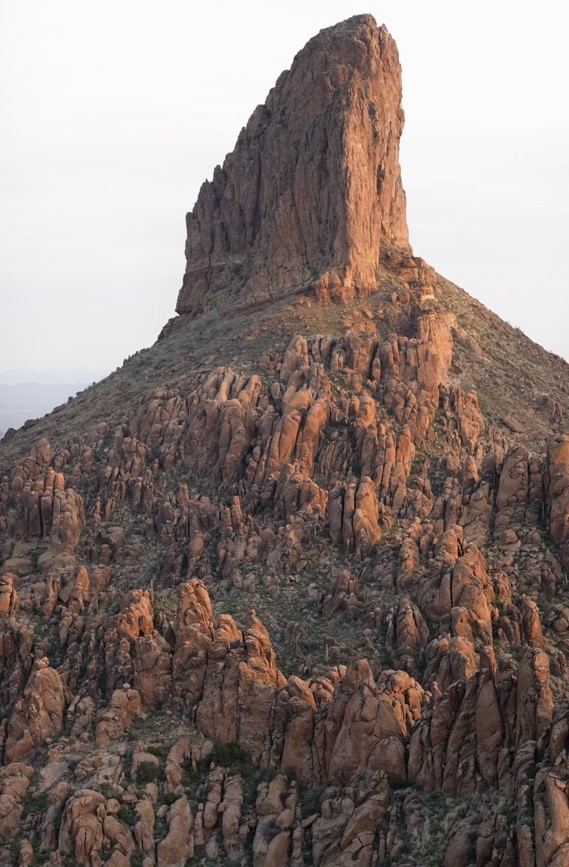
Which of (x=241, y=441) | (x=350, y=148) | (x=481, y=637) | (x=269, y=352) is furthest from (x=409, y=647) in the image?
(x=350, y=148)

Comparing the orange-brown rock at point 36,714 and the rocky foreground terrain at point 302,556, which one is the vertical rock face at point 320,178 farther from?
the orange-brown rock at point 36,714

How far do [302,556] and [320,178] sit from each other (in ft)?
128

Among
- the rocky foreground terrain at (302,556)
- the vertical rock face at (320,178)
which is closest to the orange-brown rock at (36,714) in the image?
the rocky foreground terrain at (302,556)

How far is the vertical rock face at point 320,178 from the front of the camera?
108500 millimetres

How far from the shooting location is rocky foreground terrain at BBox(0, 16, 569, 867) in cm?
5609

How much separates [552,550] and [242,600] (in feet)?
62.5

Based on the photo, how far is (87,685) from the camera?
233 feet

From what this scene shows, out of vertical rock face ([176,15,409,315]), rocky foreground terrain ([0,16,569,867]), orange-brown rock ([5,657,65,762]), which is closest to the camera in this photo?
rocky foreground terrain ([0,16,569,867])

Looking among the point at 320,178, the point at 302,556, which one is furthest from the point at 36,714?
the point at 320,178

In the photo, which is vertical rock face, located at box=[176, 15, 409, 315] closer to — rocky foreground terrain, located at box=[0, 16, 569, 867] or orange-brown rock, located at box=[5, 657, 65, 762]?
rocky foreground terrain, located at box=[0, 16, 569, 867]

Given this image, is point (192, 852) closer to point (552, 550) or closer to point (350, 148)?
point (552, 550)

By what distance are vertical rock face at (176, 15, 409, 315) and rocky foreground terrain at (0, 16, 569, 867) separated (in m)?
0.28

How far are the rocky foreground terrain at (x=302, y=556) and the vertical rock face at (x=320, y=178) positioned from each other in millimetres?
284

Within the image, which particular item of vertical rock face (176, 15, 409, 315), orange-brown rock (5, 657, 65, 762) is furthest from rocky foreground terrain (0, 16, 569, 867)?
vertical rock face (176, 15, 409, 315)
